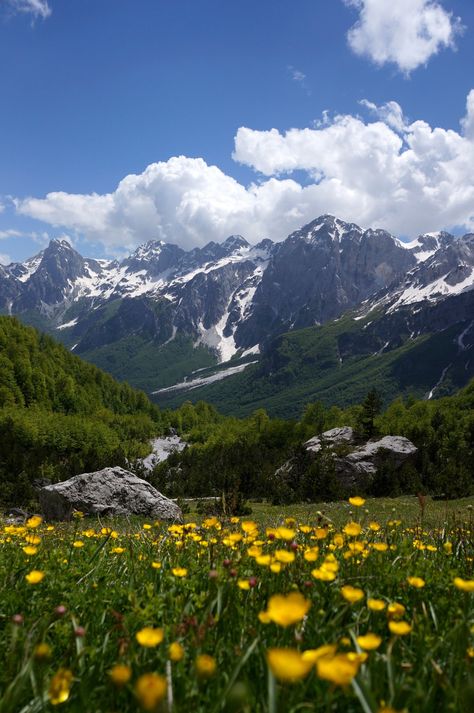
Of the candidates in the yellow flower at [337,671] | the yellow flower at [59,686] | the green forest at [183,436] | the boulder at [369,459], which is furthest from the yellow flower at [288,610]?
the boulder at [369,459]

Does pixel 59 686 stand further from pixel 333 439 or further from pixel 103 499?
pixel 333 439

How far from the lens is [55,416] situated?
64562 millimetres

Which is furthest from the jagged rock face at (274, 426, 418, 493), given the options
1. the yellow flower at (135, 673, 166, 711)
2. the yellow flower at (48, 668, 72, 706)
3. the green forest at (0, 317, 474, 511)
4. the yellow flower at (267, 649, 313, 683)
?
the yellow flower at (135, 673, 166, 711)

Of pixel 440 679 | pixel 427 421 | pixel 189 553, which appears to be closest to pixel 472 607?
pixel 440 679

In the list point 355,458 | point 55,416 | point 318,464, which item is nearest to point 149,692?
point 318,464

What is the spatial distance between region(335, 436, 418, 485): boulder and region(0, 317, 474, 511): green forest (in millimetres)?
1209

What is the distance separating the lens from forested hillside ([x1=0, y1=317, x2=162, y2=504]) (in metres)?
40.3

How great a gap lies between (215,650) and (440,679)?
114 cm

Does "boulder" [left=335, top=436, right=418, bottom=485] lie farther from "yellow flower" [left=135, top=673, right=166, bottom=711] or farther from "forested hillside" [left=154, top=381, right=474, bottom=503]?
"yellow flower" [left=135, top=673, right=166, bottom=711]

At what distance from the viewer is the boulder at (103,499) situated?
2364cm

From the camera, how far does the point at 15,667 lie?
7.48 feet

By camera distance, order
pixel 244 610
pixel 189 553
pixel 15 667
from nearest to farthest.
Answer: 1. pixel 15 667
2. pixel 244 610
3. pixel 189 553

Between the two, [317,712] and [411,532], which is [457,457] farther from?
[317,712]

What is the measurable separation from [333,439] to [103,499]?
27179 millimetres
